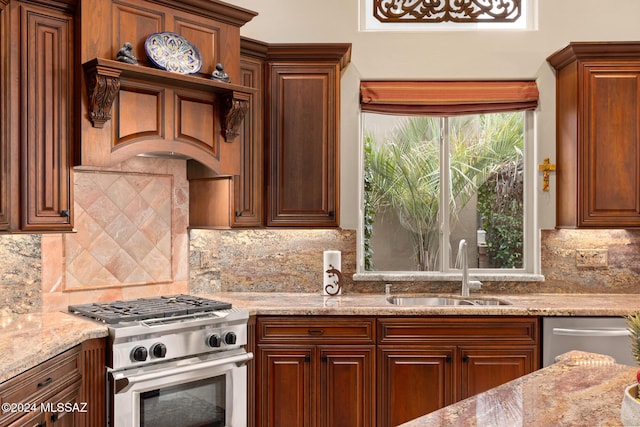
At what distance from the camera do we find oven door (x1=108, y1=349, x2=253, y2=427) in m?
2.57

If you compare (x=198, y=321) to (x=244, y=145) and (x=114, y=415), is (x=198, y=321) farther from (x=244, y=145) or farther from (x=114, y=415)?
(x=244, y=145)

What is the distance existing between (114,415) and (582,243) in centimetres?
320

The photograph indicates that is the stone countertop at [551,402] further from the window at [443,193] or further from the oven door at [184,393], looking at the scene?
the window at [443,193]

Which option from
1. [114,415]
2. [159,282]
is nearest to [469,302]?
[159,282]

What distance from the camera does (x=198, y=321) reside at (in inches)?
A: 112

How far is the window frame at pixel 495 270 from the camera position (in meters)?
3.93

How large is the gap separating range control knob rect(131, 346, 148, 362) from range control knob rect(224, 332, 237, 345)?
0.45 m

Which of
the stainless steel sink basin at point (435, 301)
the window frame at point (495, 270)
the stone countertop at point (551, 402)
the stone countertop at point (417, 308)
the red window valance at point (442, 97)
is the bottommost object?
the stainless steel sink basin at point (435, 301)

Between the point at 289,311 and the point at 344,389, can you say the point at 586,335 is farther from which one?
the point at 289,311

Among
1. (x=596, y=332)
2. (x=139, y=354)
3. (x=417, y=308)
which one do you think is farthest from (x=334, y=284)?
(x=596, y=332)

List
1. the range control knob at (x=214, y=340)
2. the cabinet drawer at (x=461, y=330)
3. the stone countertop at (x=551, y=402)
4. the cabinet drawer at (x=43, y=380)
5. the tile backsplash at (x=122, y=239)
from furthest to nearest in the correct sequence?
the cabinet drawer at (x=461, y=330) → the tile backsplash at (x=122, y=239) → the range control knob at (x=214, y=340) → the cabinet drawer at (x=43, y=380) → the stone countertop at (x=551, y=402)

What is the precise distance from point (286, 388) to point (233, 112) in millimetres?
1641

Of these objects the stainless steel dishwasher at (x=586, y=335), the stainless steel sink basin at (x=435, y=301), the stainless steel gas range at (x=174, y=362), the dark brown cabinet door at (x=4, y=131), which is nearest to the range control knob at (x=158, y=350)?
the stainless steel gas range at (x=174, y=362)

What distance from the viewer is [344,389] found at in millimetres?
3242
